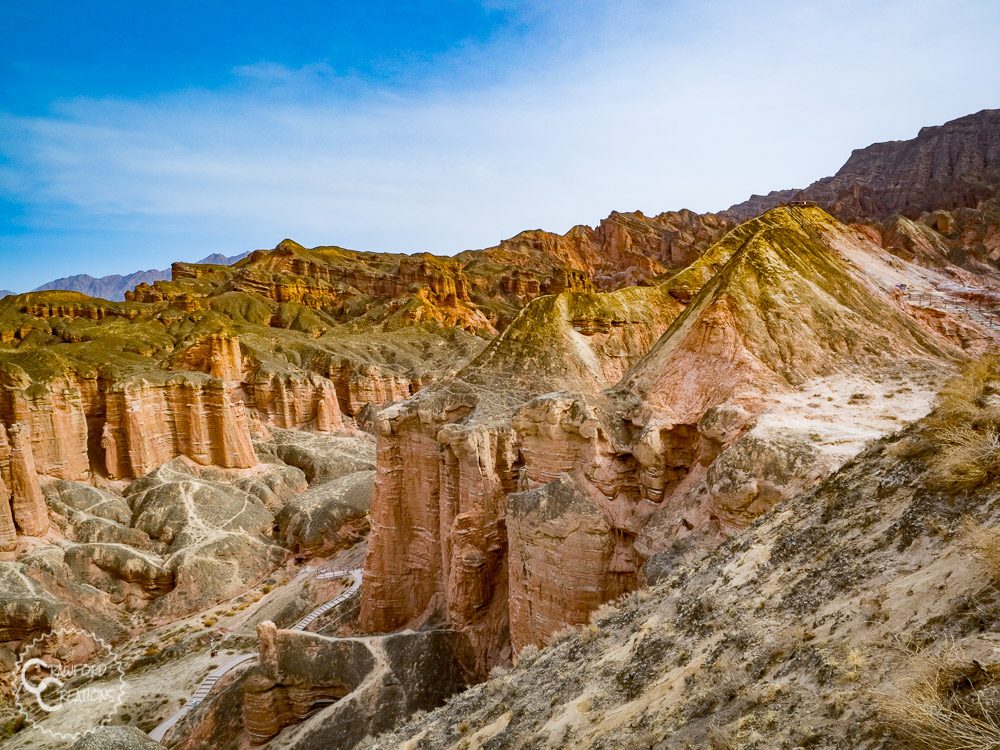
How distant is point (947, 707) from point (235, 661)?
27298 mm

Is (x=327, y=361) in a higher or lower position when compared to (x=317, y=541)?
higher

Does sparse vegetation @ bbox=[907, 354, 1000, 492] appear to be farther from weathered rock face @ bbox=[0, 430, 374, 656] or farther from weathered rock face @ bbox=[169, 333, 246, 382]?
weathered rock face @ bbox=[169, 333, 246, 382]

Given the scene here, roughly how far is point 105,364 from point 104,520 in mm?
13872

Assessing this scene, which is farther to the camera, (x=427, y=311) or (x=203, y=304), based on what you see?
(x=427, y=311)

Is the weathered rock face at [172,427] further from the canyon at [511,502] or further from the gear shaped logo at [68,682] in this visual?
the gear shaped logo at [68,682]

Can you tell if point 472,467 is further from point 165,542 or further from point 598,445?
point 165,542

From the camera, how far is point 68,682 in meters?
24.0

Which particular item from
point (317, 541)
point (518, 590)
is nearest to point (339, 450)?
point (317, 541)

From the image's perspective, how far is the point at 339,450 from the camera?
51.3m

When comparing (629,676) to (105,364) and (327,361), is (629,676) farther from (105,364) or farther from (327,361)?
(327,361)

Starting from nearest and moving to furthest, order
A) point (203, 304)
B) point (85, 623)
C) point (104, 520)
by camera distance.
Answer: point (85, 623)
point (104, 520)
point (203, 304)

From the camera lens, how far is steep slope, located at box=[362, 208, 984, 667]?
1289 cm

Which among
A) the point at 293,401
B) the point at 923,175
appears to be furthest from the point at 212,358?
the point at 923,175

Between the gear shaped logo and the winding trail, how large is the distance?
3278mm
